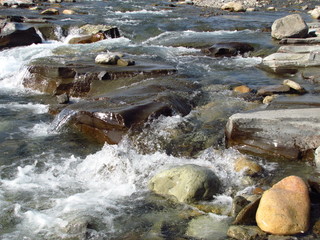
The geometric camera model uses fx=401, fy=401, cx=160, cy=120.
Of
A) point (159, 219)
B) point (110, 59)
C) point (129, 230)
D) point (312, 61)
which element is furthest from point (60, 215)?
point (312, 61)

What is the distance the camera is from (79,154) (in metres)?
6.35

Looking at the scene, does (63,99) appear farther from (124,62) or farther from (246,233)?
(246,233)

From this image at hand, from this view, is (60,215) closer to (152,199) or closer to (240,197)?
(152,199)

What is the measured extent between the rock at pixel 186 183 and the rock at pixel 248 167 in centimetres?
57

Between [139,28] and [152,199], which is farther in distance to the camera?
[139,28]

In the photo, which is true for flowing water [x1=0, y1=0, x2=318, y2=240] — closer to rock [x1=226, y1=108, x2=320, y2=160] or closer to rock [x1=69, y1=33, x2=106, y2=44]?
rock [x1=226, y1=108, x2=320, y2=160]

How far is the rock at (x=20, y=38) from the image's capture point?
1449 cm

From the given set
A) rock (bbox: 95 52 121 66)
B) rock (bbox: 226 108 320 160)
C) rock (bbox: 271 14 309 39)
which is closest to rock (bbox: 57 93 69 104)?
rock (bbox: 95 52 121 66)

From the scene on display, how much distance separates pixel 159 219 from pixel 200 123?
307 centimetres

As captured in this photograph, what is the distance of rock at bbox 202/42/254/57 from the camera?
13195 millimetres

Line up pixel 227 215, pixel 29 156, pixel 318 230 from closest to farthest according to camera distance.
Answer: pixel 318 230
pixel 227 215
pixel 29 156

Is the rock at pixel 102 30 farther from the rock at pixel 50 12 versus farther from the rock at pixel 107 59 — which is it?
the rock at pixel 107 59

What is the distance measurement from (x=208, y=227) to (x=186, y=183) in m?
0.72

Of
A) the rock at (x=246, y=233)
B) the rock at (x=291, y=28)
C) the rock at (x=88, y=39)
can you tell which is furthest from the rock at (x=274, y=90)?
the rock at (x=88, y=39)
